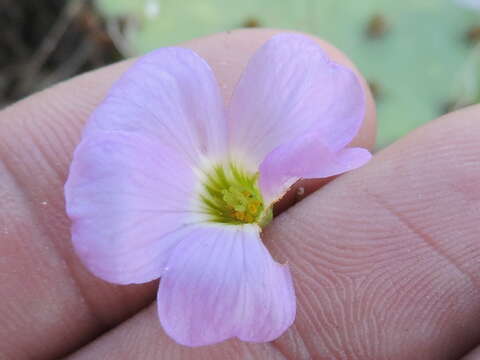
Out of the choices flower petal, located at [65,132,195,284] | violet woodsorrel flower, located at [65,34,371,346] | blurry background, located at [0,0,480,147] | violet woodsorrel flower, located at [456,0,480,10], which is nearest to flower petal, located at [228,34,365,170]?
violet woodsorrel flower, located at [65,34,371,346]

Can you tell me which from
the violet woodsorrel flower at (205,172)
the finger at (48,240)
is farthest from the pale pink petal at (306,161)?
the finger at (48,240)

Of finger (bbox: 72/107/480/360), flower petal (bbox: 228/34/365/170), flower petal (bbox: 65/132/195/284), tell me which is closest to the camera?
flower petal (bbox: 65/132/195/284)

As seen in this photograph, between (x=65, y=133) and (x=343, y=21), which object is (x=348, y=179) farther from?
(x=343, y=21)

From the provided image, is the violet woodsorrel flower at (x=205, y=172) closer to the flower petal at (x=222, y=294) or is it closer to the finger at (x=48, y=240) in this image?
the flower petal at (x=222, y=294)

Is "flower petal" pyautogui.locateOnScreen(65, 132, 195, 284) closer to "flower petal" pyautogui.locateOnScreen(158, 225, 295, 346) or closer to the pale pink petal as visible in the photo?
"flower petal" pyautogui.locateOnScreen(158, 225, 295, 346)

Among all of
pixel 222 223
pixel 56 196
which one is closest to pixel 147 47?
pixel 56 196

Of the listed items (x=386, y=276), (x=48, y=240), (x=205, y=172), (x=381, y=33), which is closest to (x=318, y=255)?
(x=386, y=276)

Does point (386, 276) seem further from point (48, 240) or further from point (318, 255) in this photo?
point (48, 240)
